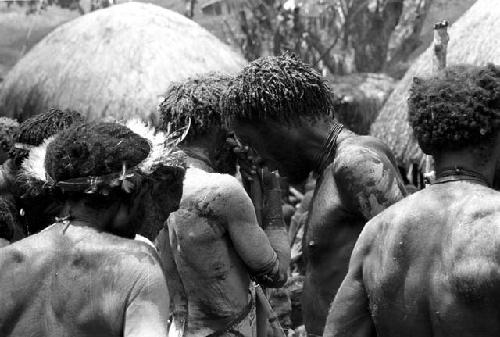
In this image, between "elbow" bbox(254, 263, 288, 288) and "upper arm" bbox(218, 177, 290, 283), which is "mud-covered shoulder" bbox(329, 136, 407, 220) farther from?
"elbow" bbox(254, 263, 288, 288)

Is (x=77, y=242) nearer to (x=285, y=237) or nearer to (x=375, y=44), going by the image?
(x=285, y=237)

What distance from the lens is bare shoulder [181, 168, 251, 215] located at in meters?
3.84

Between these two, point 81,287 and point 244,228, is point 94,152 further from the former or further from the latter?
point 244,228

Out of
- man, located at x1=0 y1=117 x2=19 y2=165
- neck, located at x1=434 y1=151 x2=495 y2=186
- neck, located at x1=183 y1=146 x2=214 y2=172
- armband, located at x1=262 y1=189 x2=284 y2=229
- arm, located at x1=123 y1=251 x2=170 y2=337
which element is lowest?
armband, located at x1=262 y1=189 x2=284 y2=229

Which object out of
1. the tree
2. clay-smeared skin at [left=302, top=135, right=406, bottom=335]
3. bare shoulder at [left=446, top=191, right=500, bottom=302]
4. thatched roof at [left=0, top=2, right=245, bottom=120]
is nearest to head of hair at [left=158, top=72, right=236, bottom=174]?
clay-smeared skin at [left=302, top=135, right=406, bottom=335]

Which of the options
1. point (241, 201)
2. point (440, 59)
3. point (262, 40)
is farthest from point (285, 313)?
point (262, 40)

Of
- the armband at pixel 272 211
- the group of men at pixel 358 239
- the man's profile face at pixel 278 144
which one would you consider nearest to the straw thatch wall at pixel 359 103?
the armband at pixel 272 211

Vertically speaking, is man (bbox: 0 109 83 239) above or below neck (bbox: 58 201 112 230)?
below

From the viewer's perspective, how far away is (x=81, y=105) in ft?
30.8

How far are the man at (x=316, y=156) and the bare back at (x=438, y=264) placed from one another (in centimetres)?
58

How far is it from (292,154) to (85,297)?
129cm

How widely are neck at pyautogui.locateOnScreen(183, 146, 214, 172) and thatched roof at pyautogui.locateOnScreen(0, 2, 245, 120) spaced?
4.93 m

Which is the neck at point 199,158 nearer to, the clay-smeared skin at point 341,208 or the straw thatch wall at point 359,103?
the clay-smeared skin at point 341,208

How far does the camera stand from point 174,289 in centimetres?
411
